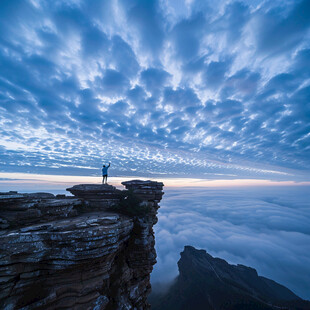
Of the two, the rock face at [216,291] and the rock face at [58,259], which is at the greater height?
the rock face at [58,259]

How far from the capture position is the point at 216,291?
5162 cm

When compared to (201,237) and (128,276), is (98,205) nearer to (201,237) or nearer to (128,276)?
(128,276)

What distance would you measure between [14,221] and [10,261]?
4.02 m

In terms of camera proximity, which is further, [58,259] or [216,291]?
[216,291]

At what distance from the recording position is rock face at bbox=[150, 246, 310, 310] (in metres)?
45.7

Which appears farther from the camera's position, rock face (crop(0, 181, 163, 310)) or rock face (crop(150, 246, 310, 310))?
rock face (crop(150, 246, 310, 310))

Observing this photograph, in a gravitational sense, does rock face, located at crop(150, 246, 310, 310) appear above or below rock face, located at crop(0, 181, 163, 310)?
below

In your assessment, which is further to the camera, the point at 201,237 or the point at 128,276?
the point at 201,237

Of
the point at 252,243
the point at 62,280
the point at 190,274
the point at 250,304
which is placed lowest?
the point at 252,243

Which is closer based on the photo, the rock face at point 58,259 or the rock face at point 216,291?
the rock face at point 58,259

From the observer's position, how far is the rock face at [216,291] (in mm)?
45656

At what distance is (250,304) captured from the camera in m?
43.8

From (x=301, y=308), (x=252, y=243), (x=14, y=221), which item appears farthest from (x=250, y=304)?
(x=252, y=243)

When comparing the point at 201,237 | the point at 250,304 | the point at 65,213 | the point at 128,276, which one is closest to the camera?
the point at 65,213
